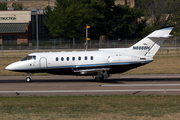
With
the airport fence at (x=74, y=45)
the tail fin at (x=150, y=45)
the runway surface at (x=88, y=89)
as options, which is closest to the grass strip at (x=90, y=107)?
the runway surface at (x=88, y=89)

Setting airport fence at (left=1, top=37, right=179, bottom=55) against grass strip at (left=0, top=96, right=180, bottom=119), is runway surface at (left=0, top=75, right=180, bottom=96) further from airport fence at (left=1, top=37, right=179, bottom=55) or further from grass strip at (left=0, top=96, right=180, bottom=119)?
airport fence at (left=1, top=37, right=179, bottom=55)

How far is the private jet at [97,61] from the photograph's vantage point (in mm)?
22391

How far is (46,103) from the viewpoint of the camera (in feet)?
48.0

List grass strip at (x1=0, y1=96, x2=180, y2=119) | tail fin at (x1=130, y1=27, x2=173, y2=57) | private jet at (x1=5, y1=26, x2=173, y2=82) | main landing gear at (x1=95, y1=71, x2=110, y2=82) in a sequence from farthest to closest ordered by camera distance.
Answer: tail fin at (x1=130, y1=27, x2=173, y2=57) → main landing gear at (x1=95, y1=71, x2=110, y2=82) → private jet at (x1=5, y1=26, x2=173, y2=82) → grass strip at (x1=0, y1=96, x2=180, y2=119)

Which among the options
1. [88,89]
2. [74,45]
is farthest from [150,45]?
[74,45]

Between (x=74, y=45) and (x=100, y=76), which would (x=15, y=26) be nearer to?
(x=74, y=45)

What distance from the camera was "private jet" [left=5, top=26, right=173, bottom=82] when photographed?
73.5 feet

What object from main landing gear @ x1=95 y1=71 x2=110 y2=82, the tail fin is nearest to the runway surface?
main landing gear @ x1=95 y1=71 x2=110 y2=82

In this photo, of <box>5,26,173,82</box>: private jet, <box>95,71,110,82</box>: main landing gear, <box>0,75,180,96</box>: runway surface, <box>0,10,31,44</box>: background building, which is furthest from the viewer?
<box>0,10,31,44</box>: background building

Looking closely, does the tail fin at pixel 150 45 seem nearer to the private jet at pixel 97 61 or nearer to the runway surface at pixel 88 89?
the private jet at pixel 97 61

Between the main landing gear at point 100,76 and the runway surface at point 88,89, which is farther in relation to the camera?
the main landing gear at point 100,76

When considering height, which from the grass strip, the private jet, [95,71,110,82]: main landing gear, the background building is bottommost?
the grass strip

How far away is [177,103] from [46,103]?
704 centimetres

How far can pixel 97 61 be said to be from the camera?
2261 cm
